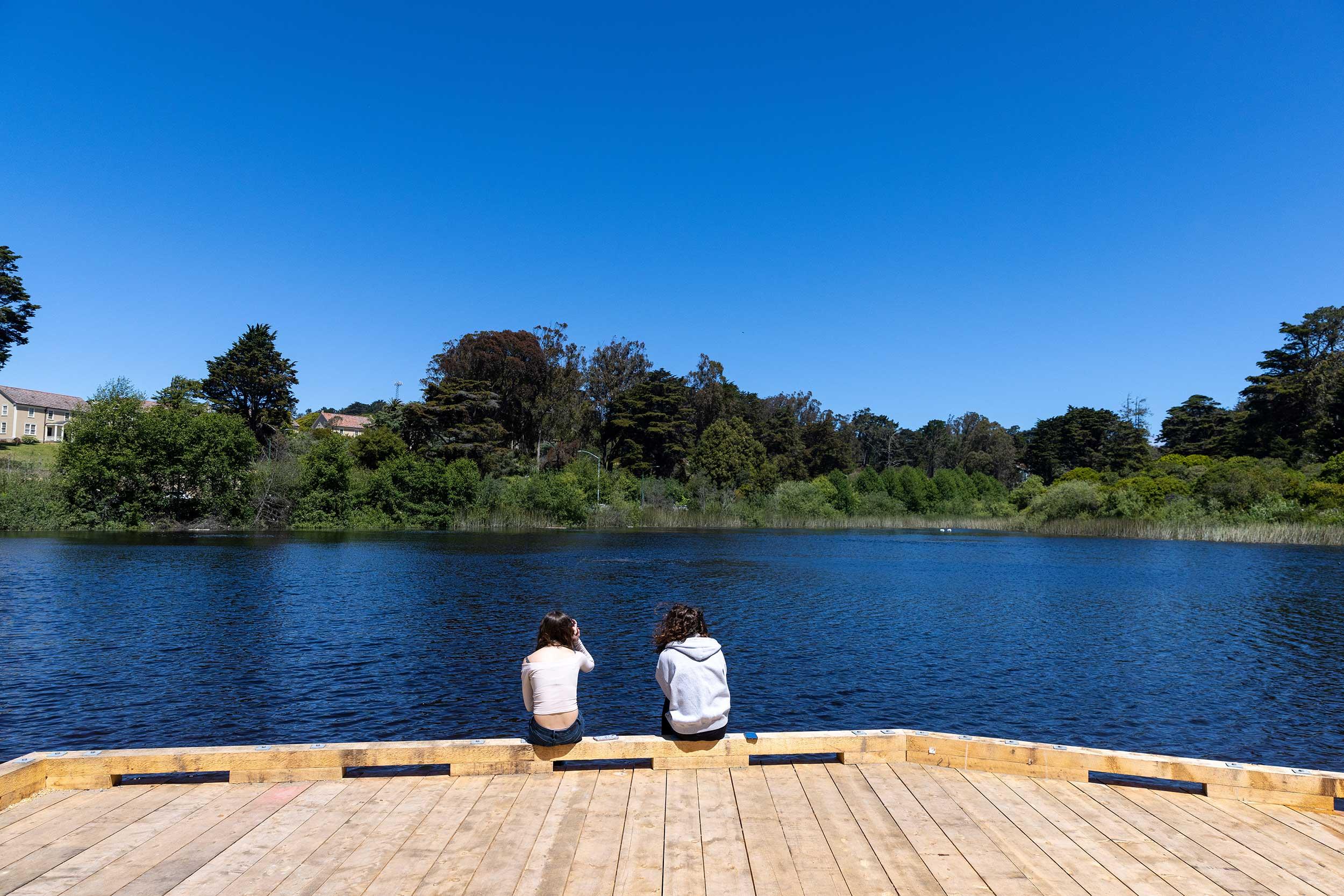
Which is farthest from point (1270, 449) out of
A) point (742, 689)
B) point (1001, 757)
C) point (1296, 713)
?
point (1001, 757)

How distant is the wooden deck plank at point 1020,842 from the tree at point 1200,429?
338 feet

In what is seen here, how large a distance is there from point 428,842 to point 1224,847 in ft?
15.7

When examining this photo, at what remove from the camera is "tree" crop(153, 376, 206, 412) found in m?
64.4

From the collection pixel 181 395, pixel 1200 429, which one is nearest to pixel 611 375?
pixel 181 395

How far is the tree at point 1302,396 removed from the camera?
74.6 meters

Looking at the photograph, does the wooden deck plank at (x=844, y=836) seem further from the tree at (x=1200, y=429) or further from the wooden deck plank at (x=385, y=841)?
the tree at (x=1200, y=429)

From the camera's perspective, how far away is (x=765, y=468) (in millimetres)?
89375

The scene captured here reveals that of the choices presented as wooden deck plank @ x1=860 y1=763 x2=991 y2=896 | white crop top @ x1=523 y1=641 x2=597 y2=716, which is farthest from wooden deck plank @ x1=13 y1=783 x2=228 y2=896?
wooden deck plank @ x1=860 y1=763 x2=991 y2=896

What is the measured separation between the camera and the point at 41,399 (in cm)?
8938

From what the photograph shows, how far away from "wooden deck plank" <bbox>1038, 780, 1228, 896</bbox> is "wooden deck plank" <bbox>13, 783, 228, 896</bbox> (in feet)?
19.2

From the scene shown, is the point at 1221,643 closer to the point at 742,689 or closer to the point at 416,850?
the point at 742,689

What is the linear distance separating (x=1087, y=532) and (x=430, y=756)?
7119cm

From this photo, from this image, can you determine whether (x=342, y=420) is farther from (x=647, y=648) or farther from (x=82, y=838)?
(x=82, y=838)

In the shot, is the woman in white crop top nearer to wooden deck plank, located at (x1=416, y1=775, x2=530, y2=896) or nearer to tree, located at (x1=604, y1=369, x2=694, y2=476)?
wooden deck plank, located at (x1=416, y1=775, x2=530, y2=896)
